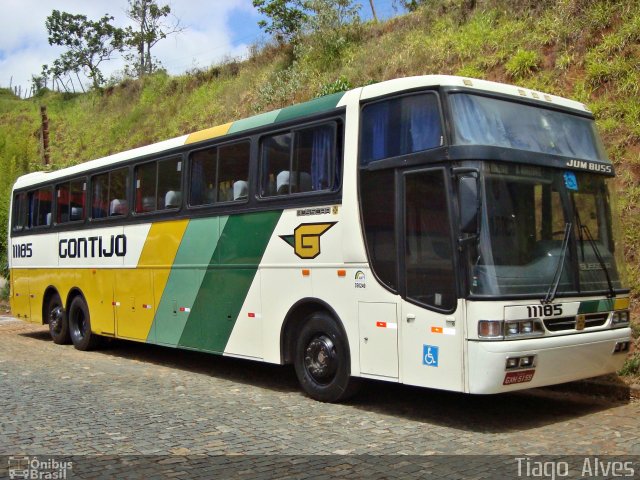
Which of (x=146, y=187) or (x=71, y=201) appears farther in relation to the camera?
(x=71, y=201)

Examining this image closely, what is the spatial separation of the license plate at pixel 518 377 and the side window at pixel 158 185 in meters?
5.83

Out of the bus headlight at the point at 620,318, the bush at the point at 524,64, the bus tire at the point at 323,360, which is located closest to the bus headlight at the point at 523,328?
the bus headlight at the point at 620,318

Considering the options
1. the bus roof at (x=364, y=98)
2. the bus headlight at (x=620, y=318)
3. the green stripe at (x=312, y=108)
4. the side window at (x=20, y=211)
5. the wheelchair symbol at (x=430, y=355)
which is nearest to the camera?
the wheelchair symbol at (x=430, y=355)

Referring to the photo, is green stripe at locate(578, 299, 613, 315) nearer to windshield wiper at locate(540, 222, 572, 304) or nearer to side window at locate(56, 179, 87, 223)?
windshield wiper at locate(540, 222, 572, 304)

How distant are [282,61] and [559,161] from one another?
18298 millimetres

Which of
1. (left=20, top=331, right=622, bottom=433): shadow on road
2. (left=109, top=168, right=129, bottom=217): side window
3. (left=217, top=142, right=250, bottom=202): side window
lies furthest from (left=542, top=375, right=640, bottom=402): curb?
(left=109, top=168, right=129, bottom=217): side window

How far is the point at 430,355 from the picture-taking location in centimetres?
689

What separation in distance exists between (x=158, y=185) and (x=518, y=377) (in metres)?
6.65

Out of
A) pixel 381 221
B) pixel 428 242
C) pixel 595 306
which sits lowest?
pixel 595 306

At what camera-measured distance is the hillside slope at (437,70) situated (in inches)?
468

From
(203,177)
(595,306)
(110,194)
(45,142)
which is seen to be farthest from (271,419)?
(45,142)

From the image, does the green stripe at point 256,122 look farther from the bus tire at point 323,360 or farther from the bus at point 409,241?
the bus tire at point 323,360

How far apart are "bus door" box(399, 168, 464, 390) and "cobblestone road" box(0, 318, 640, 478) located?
2.19 ft

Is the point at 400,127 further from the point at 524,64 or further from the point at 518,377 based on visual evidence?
the point at 524,64
